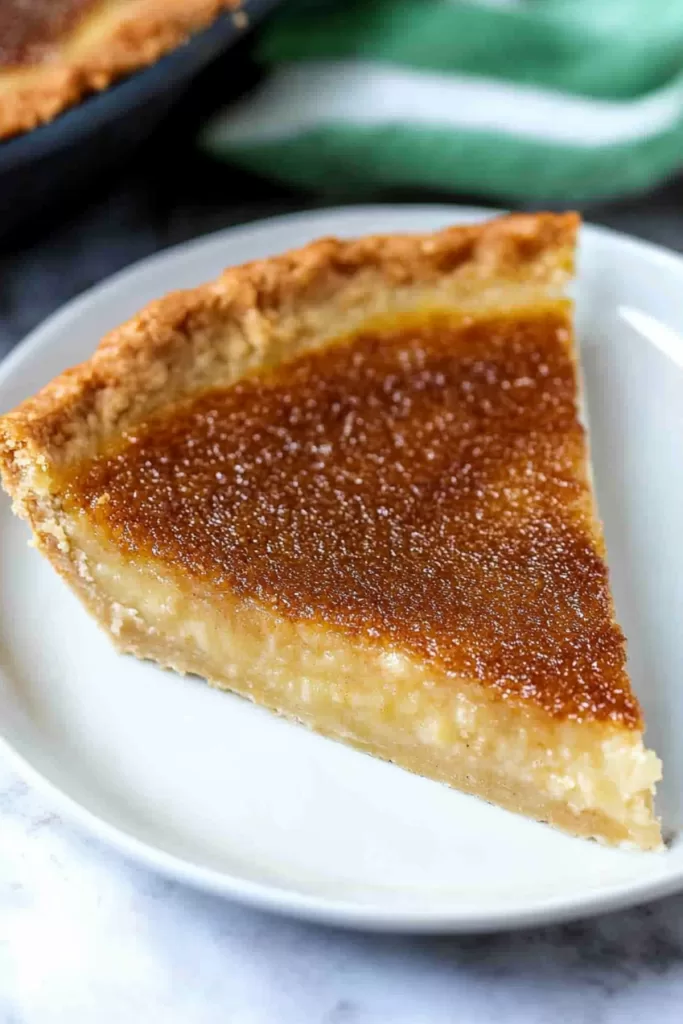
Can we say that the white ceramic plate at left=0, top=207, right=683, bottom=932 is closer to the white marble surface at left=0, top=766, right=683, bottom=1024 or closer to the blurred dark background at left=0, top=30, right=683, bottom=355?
the white marble surface at left=0, top=766, right=683, bottom=1024

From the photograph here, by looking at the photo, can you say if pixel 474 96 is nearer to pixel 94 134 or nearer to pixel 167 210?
pixel 167 210

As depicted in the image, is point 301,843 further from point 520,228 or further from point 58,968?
point 520,228

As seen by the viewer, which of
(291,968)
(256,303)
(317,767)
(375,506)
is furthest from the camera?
(256,303)

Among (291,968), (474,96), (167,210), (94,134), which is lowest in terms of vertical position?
(291,968)

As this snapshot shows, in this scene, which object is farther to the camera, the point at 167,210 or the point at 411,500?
the point at 167,210

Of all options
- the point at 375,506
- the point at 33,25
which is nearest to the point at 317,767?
the point at 375,506

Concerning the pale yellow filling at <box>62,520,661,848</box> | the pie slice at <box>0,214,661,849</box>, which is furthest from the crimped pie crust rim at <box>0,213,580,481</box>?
the pale yellow filling at <box>62,520,661,848</box>
